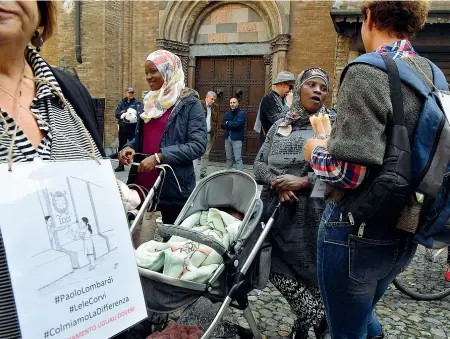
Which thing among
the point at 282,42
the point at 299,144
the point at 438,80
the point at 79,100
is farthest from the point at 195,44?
the point at 79,100

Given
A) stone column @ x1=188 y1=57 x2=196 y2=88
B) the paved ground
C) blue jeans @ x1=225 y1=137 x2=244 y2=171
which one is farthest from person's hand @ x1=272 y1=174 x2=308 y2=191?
stone column @ x1=188 y1=57 x2=196 y2=88

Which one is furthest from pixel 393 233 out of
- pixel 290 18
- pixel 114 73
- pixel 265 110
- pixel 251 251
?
pixel 114 73

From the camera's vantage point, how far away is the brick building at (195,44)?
11.0m

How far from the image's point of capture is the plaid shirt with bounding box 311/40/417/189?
1569 mm

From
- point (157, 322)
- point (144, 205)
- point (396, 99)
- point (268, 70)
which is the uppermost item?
point (268, 70)

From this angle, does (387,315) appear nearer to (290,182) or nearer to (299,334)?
(299,334)

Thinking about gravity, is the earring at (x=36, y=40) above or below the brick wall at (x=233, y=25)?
below

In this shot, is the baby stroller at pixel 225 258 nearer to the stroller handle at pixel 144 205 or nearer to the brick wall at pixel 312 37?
the stroller handle at pixel 144 205

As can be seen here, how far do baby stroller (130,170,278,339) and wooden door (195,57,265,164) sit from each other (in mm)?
8788

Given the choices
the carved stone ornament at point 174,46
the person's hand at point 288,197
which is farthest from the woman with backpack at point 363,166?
the carved stone ornament at point 174,46

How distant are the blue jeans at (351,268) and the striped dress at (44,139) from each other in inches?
43.3

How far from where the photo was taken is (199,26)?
1218 centimetres

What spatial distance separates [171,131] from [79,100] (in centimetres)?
176

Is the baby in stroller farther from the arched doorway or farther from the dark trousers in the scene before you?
the arched doorway
